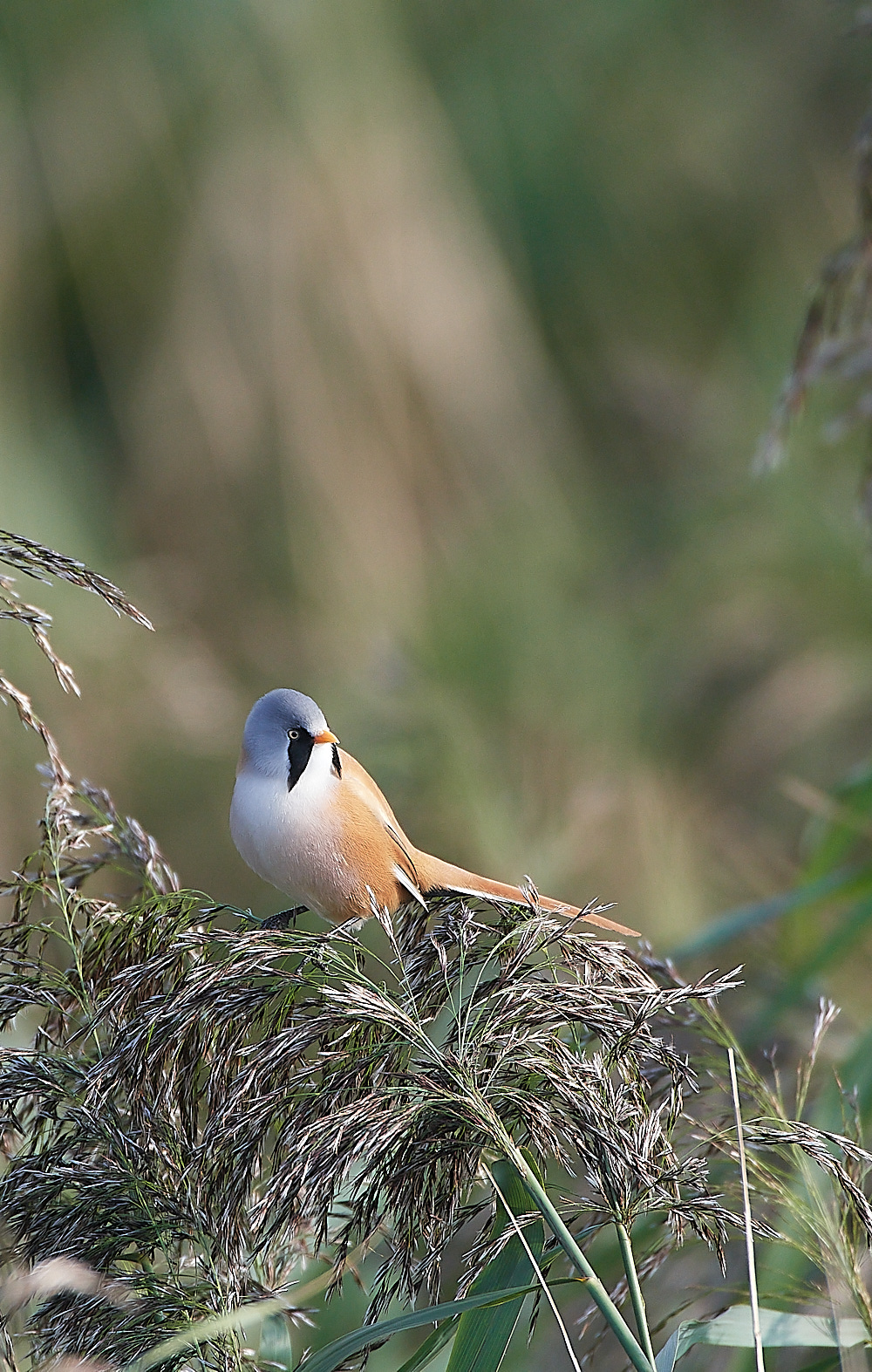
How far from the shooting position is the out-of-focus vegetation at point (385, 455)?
193 inches

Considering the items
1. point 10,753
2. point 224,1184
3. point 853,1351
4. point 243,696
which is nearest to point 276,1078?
point 224,1184

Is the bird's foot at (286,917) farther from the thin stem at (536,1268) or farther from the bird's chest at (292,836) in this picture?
the thin stem at (536,1268)

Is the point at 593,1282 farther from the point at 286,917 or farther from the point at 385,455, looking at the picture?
the point at 385,455

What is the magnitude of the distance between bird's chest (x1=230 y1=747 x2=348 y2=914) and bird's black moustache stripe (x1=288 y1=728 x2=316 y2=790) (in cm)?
1

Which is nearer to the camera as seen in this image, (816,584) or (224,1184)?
(224,1184)

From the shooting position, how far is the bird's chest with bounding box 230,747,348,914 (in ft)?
6.12

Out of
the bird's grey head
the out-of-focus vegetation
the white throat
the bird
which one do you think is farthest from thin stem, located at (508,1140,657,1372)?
the out-of-focus vegetation

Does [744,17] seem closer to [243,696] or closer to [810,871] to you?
[243,696]

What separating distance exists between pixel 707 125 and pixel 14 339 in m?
3.79

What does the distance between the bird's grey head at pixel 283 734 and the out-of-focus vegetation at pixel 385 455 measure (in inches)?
86.4

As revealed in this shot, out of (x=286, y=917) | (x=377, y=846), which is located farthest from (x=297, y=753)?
(x=286, y=917)

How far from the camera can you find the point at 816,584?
5137mm

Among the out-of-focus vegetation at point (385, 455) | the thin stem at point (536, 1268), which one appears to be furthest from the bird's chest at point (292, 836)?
the out-of-focus vegetation at point (385, 455)

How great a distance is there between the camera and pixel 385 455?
Result: 544 centimetres
